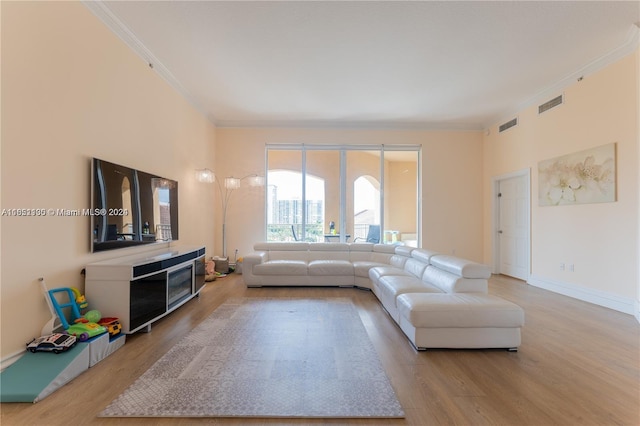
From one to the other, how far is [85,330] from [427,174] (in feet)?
21.6

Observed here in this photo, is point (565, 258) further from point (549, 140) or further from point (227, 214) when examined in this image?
point (227, 214)

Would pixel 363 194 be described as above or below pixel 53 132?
below

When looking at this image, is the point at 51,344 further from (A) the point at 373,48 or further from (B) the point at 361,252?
(B) the point at 361,252

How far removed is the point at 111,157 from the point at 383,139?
5354 mm

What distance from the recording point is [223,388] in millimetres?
2012

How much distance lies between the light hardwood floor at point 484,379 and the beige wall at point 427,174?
3236mm

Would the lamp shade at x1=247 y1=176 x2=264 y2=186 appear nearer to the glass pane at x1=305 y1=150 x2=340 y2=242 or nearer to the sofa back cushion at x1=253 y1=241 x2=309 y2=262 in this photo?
the glass pane at x1=305 y1=150 x2=340 y2=242

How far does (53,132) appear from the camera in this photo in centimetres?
246

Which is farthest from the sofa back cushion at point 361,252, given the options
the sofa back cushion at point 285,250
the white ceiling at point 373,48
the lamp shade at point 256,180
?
the white ceiling at point 373,48

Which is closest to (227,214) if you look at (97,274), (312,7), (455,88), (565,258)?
(97,274)

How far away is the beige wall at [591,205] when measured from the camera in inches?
141

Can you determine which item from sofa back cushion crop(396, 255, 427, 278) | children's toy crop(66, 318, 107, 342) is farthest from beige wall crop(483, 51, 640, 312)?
children's toy crop(66, 318, 107, 342)

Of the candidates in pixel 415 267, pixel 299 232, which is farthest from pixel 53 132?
pixel 299 232

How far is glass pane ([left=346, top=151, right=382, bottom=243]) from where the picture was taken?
680cm
